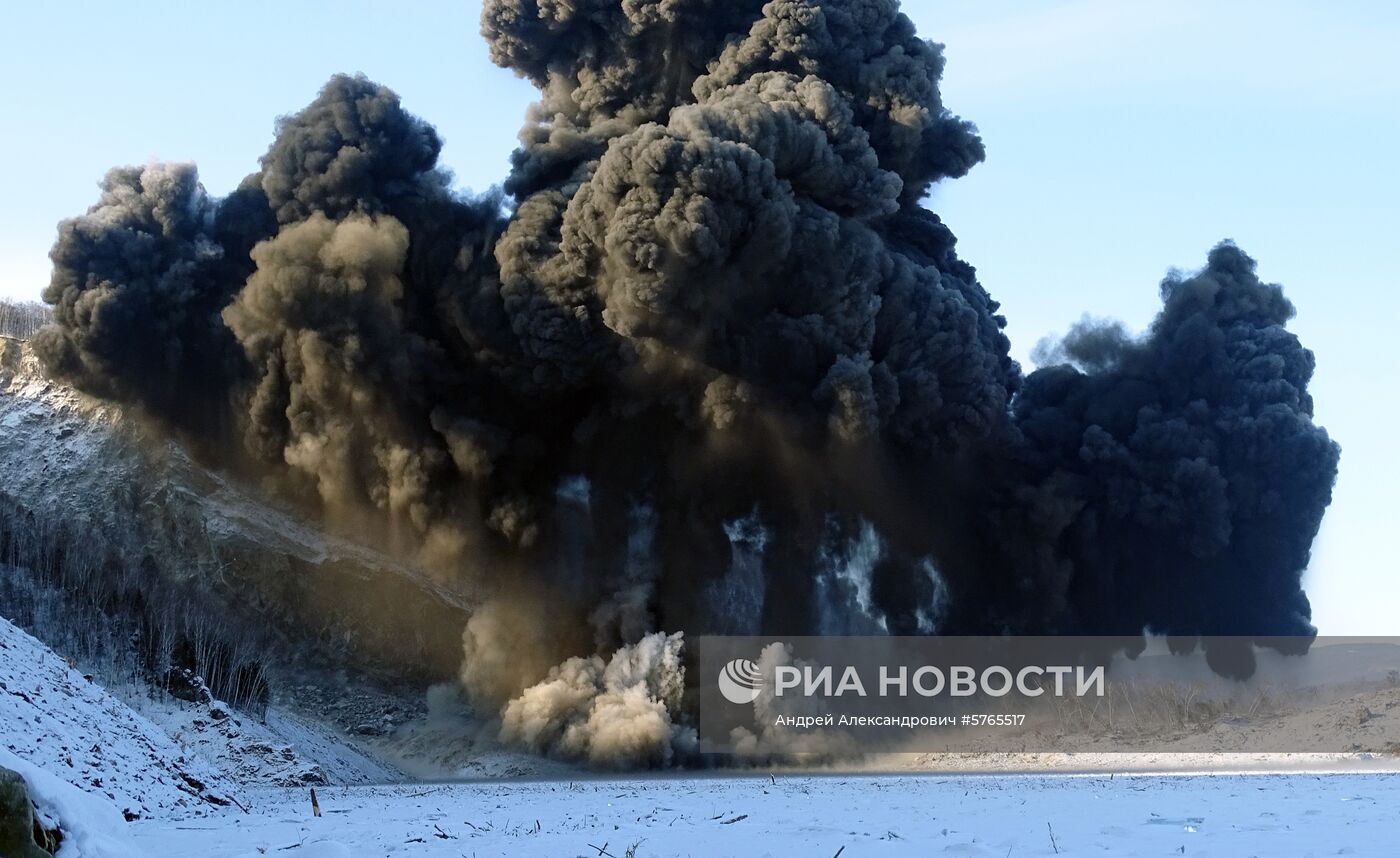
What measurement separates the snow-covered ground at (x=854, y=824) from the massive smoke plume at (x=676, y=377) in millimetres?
26645

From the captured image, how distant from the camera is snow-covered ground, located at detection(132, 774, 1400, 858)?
635 inches

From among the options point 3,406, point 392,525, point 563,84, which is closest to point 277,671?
point 392,525

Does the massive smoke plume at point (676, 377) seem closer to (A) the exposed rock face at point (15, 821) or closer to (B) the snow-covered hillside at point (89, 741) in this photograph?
(B) the snow-covered hillside at point (89, 741)

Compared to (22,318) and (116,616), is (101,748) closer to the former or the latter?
(116,616)

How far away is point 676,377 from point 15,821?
47338 millimetres

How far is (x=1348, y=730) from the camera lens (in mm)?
45688

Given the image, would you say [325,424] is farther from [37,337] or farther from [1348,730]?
[1348,730]

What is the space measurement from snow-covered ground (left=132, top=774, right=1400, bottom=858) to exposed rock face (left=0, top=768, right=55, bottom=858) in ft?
10.6

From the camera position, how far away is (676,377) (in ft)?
195

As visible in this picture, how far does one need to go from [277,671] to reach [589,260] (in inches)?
872

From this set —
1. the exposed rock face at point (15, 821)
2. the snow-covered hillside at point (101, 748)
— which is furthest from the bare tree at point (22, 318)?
the exposed rock face at point (15, 821)

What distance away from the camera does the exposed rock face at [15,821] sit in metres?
12.6

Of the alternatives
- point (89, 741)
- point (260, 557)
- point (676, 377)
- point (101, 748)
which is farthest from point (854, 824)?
point (260, 557)

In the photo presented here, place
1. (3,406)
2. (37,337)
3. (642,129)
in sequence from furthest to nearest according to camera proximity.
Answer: (3,406) → (37,337) → (642,129)
